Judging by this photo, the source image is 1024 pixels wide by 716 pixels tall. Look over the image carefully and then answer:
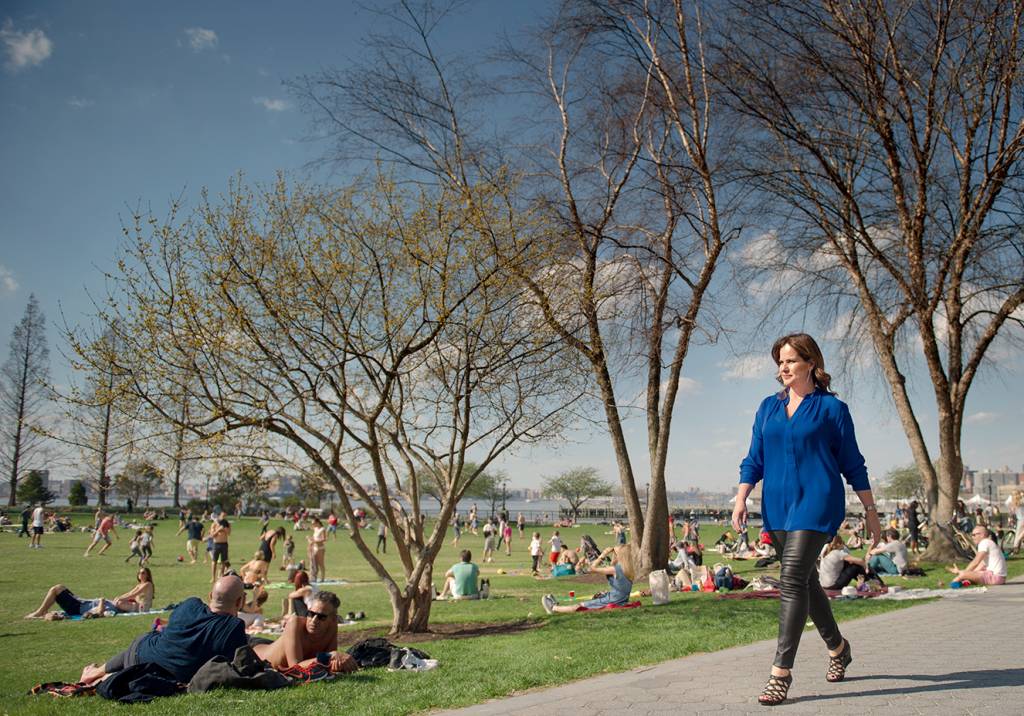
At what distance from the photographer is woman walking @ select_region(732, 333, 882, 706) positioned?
174 inches

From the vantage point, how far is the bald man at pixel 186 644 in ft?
21.6

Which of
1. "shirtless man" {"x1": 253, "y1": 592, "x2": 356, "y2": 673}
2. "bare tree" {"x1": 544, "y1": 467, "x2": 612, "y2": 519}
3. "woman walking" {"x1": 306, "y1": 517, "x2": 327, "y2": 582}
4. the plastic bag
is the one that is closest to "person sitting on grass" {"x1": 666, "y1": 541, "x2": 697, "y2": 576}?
the plastic bag

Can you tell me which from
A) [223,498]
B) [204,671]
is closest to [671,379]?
[204,671]

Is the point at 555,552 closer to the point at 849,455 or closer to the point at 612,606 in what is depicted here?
the point at 612,606

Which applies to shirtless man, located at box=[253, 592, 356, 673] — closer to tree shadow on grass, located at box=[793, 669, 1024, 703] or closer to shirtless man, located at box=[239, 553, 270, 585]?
tree shadow on grass, located at box=[793, 669, 1024, 703]

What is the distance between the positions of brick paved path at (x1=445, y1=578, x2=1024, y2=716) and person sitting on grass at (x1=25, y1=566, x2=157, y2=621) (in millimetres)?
11079

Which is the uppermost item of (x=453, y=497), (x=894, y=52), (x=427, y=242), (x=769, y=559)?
(x=894, y=52)

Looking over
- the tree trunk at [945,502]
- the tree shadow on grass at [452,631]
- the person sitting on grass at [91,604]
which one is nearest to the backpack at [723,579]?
the tree shadow on grass at [452,631]

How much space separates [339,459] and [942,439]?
15192mm

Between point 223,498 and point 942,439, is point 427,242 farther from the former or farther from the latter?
point 223,498

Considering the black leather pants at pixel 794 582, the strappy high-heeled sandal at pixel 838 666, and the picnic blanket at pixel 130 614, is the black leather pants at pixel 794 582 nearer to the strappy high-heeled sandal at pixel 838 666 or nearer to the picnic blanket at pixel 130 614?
the strappy high-heeled sandal at pixel 838 666

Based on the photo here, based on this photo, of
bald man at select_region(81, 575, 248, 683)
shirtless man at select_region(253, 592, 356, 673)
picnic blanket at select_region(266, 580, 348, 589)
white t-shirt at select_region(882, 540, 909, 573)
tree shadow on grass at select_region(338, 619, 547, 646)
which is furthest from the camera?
picnic blanket at select_region(266, 580, 348, 589)

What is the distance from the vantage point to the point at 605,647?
7781mm

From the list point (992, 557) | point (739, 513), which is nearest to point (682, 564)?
point (992, 557)
